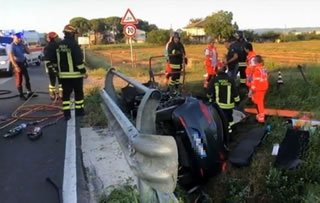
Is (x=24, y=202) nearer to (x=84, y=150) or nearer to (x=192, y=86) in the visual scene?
(x=84, y=150)

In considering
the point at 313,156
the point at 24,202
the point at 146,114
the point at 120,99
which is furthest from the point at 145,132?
the point at 120,99

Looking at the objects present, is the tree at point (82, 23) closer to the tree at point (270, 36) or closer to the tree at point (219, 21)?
the tree at point (219, 21)

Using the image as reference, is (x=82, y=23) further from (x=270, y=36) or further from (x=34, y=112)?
(x=34, y=112)

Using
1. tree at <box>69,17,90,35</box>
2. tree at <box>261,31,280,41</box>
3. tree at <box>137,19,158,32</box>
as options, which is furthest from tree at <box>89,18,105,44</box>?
tree at <box>261,31,280,41</box>

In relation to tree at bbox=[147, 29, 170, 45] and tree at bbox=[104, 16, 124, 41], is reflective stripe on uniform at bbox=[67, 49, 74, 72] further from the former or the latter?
tree at bbox=[104, 16, 124, 41]

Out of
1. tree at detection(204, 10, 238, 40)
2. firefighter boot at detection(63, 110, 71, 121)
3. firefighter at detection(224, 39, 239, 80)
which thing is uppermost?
tree at detection(204, 10, 238, 40)

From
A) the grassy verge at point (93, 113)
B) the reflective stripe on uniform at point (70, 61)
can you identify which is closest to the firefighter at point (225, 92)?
the grassy verge at point (93, 113)

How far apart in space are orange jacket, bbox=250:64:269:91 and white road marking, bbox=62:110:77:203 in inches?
140

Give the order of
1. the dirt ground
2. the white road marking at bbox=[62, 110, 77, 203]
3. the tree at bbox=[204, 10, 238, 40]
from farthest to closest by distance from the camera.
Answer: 1. the tree at bbox=[204, 10, 238, 40]
2. the dirt ground
3. the white road marking at bbox=[62, 110, 77, 203]

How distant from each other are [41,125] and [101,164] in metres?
2.65

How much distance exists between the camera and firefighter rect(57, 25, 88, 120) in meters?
7.14

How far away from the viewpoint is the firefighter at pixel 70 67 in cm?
714

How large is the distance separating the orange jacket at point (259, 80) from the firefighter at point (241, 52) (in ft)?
7.12

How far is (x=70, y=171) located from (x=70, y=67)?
125 inches
